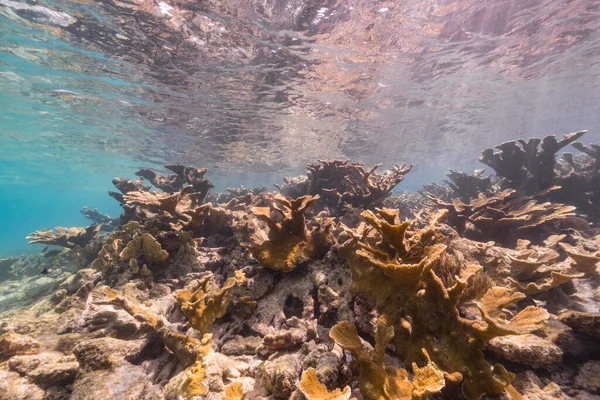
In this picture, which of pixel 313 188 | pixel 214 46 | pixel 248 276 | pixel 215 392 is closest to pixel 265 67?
pixel 214 46

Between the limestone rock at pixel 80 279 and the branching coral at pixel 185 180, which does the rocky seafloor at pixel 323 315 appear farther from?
the branching coral at pixel 185 180

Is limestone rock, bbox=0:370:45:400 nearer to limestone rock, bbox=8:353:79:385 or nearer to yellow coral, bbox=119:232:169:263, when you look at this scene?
limestone rock, bbox=8:353:79:385

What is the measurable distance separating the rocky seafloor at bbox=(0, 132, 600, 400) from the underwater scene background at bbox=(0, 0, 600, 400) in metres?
0.02

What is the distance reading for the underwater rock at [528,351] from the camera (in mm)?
2006

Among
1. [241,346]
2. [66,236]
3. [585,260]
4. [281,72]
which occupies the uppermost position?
[281,72]

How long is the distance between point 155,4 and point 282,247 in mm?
10979

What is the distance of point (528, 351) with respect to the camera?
2.02 metres

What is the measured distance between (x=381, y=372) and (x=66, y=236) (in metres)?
9.24

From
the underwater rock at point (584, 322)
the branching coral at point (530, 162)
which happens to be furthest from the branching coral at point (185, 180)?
the branching coral at point (530, 162)

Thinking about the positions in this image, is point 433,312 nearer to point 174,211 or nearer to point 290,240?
point 290,240

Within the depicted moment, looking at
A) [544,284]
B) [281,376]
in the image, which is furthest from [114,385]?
[544,284]

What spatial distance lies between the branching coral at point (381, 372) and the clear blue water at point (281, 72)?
37.6 feet

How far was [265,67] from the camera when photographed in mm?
13422

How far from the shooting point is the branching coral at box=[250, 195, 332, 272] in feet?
11.4
